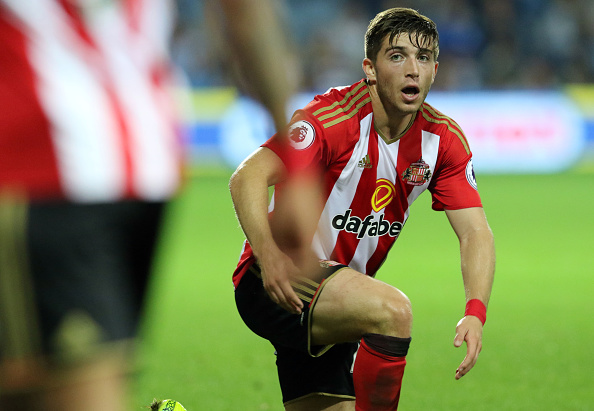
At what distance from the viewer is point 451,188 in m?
3.95

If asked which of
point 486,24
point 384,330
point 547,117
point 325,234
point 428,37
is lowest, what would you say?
point 384,330

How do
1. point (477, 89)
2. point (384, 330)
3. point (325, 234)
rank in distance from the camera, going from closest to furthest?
point (384, 330), point (325, 234), point (477, 89)

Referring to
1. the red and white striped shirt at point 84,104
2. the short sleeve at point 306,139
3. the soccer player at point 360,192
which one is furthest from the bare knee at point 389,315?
the red and white striped shirt at point 84,104

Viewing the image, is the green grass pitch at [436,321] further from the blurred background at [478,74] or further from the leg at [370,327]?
the blurred background at [478,74]

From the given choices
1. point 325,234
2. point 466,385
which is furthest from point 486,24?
point 325,234

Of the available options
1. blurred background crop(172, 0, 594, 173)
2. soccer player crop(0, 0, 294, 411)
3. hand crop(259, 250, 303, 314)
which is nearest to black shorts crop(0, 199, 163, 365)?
soccer player crop(0, 0, 294, 411)

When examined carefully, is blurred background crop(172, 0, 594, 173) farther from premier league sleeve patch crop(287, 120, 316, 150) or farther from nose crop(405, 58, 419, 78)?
premier league sleeve patch crop(287, 120, 316, 150)

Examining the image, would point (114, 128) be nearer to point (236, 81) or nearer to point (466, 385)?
point (236, 81)

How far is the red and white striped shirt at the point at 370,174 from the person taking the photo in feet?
12.6

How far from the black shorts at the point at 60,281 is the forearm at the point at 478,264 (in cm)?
219

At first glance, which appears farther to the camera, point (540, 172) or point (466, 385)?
point (540, 172)

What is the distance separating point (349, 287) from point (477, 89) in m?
14.2

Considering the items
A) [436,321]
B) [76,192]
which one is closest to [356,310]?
[76,192]

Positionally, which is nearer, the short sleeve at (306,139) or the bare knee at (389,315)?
the bare knee at (389,315)
